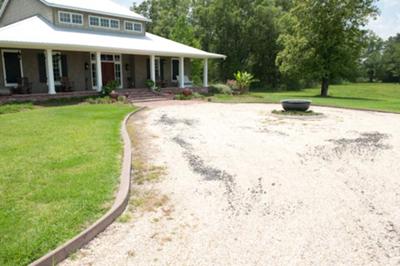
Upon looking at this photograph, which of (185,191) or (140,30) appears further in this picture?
(140,30)

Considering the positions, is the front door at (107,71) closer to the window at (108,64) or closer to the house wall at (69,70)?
the window at (108,64)

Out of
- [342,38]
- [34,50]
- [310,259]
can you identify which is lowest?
[310,259]

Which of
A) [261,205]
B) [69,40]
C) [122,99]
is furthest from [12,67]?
[261,205]

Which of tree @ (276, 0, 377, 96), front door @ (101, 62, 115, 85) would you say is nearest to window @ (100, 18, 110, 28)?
front door @ (101, 62, 115, 85)

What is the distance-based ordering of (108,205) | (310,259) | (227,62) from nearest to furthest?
1. (310,259)
2. (108,205)
3. (227,62)

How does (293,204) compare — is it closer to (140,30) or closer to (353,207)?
(353,207)

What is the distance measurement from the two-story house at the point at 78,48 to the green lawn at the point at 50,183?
9.21m

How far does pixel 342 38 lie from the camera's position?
26.5 m

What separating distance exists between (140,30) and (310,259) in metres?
25.4

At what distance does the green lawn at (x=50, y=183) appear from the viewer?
3.54m

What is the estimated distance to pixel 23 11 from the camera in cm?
2283

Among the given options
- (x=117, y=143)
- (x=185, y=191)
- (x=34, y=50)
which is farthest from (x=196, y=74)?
(x=185, y=191)

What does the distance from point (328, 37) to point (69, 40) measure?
1939 centimetres

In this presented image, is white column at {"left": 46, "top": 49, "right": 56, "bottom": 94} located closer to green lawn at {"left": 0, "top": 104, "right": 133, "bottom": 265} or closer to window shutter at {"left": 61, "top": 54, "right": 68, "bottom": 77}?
window shutter at {"left": 61, "top": 54, "right": 68, "bottom": 77}
